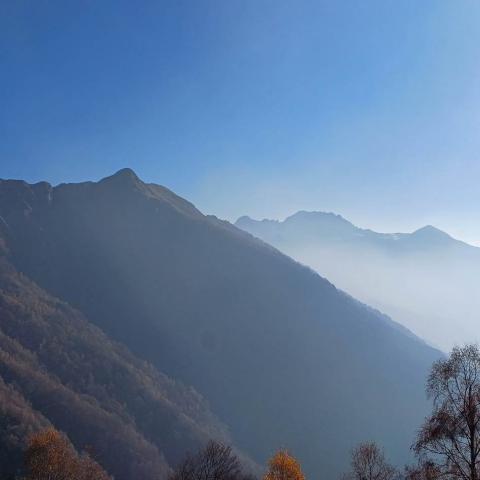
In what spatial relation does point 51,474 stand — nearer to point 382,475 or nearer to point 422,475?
point 382,475

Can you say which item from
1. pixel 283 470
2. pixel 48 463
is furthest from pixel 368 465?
pixel 48 463

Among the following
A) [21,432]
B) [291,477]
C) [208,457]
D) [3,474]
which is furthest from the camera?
[21,432]

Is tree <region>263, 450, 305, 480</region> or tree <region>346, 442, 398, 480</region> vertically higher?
tree <region>346, 442, 398, 480</region>

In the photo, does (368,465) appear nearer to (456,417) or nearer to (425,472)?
(425,472)

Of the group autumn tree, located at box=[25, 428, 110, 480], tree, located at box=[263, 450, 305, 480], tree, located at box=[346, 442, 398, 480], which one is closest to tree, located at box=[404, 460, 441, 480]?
tree, located at box=[346, 442, 398, 480]

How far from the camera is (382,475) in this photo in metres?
37.2

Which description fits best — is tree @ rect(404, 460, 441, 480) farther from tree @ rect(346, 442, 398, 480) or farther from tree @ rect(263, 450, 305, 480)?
tree @ rect(263, 450, 305, 480)

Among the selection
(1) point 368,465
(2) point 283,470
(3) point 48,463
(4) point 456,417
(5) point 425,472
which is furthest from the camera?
(3) point 48,463

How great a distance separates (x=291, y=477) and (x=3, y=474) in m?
120

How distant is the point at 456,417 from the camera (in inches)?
944

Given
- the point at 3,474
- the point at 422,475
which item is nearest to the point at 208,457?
the point at 422,475

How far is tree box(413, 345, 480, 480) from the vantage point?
23766 millimetres

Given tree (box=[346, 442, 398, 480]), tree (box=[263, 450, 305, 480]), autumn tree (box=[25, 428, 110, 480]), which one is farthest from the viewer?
autumn tree (box=[25, 428, 110, 480])

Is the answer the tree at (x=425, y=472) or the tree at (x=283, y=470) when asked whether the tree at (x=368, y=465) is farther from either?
the tree at (x=283, y=470)
